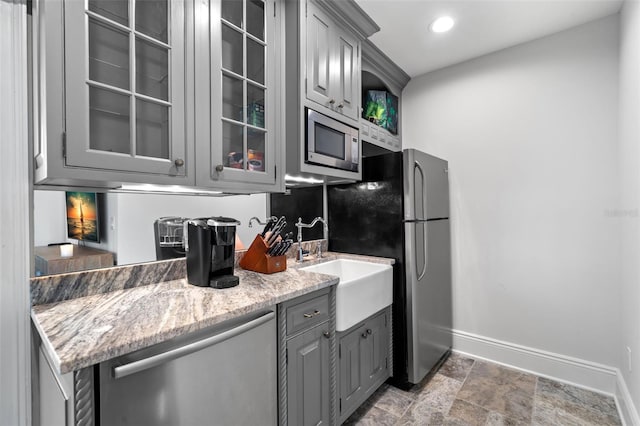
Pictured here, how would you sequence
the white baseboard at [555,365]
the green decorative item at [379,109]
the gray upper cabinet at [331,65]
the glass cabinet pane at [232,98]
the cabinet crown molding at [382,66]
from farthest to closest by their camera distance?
the green decorative item at [379,109]
the cabinet crown molding at [382,66]
the white baseboard at [555,365]
the gray upper cabinet at [331,65]
the glass cabinet pane at [232,98]

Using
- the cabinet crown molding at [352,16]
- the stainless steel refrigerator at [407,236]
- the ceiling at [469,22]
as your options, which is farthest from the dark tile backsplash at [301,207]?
the ceiling at [469,22]

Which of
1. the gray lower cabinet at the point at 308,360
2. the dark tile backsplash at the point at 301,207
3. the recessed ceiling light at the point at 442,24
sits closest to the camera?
the gray lower cabinet at the point at 308,360

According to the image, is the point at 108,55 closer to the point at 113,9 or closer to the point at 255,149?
the point at 113,9

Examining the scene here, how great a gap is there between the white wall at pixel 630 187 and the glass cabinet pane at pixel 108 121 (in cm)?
244

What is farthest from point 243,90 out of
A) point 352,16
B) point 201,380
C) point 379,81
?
point 379,81

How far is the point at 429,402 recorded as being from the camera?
1.98 metres

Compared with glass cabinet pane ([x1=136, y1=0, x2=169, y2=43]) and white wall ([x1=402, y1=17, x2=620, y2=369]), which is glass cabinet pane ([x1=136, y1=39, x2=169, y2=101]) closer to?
glass cabinet pane ([x1=136, y1=0, x2=169, y2=43])

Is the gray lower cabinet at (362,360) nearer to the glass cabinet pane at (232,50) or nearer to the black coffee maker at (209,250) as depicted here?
the black coffee maker at (209,250)

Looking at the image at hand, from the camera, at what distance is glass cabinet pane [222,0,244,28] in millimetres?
1428

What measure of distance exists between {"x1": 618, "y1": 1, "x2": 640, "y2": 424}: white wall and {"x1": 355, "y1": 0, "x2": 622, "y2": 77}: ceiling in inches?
11.1

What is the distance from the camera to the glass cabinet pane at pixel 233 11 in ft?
4.69

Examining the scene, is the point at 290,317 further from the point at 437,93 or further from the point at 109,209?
the point at 437,93

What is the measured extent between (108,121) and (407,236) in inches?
71.4

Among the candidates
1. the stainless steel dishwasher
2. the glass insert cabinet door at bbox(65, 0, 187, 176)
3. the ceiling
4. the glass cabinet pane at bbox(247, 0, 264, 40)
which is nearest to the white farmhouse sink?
the stainless steel dishwasher
